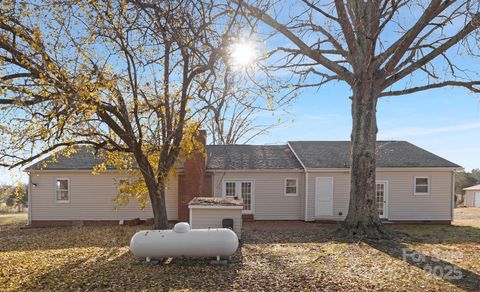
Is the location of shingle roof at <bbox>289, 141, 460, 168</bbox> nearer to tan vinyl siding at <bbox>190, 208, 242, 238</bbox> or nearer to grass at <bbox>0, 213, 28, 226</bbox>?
tan vinyl siding at <bbox>190, 208, 242, 238</bbox>

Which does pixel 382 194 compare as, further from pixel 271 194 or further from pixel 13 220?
pixel 13 220

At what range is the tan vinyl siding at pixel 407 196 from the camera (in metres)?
18.5

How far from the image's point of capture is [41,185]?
1828cm

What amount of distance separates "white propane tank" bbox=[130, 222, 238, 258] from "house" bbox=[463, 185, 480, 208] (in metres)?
38.7

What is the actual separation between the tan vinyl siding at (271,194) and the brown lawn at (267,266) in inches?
187

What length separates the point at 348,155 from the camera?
64.7 feet

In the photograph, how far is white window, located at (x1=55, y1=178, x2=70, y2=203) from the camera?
18.4 meters

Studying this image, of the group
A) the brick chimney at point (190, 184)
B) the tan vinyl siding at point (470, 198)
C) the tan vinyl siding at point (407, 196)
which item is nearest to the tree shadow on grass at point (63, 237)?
the brick chimney at point (190, 184)

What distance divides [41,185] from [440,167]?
21097mm

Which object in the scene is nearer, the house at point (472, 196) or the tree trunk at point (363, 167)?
the tree trunk at point (363, 167)

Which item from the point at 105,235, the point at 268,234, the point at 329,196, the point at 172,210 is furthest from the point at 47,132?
the point at 329,196

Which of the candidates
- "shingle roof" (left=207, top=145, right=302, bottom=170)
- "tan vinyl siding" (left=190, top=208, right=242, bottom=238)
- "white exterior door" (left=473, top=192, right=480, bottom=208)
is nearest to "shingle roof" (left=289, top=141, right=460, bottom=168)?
"shingle roof" (left=207, top=145, right=302, bottom=170)

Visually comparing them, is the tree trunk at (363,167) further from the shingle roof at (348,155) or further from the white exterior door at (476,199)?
the white exterior door at (476,199)

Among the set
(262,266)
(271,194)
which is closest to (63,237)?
(262,266)
